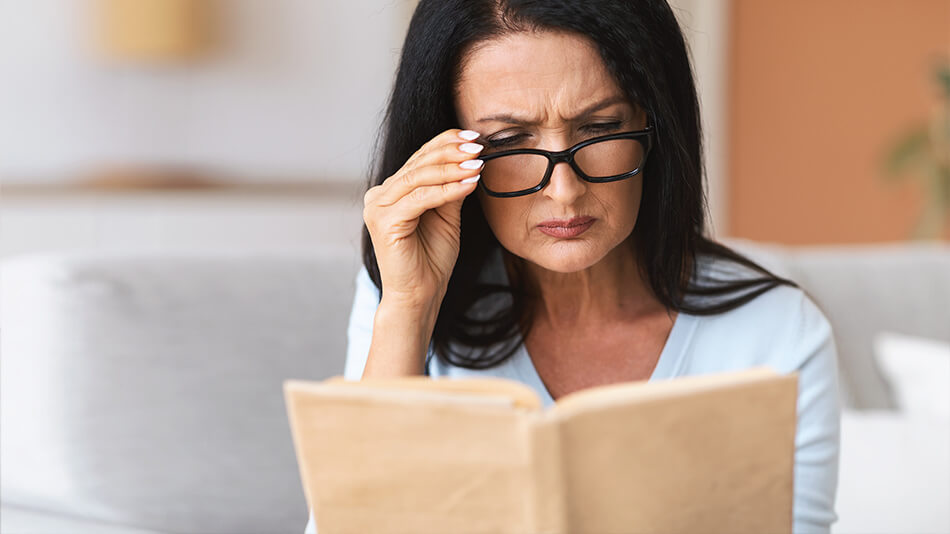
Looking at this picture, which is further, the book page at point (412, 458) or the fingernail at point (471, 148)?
the fingernail at point (471, 148)

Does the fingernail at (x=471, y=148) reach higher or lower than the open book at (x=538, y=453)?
higher

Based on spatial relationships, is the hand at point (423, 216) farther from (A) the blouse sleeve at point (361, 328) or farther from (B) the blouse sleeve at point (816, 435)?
(B) the blouse sleeve at point (816, 435)

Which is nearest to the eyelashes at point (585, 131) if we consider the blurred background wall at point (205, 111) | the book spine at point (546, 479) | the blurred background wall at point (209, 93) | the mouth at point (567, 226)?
the mouth at point (567, 226)

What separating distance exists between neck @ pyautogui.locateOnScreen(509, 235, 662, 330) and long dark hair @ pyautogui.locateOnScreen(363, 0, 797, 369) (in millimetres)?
27

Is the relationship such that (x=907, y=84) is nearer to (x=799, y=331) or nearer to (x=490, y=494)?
(x=799, y=331)

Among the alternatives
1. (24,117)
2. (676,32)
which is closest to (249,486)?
(676,32)

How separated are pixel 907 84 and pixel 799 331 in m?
3.85

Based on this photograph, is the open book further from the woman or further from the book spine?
the woman

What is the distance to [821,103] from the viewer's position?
4.56 metres

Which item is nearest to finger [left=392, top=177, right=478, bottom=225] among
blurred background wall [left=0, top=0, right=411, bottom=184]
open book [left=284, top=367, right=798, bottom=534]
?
open book [left=284, top=367, right=798, bottom=534]

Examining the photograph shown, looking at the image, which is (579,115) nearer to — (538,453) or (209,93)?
(538,453)

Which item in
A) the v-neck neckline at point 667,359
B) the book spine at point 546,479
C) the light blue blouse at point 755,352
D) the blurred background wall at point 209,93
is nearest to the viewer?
the book spine at point 546,479

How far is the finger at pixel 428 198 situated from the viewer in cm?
113

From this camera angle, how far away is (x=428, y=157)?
1134 mm
